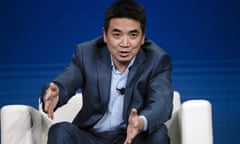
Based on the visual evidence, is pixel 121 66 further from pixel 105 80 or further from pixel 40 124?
pixel 40 124

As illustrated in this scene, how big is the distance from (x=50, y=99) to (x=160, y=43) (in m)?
0.98

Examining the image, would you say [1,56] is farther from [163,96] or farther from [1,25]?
[163,96]

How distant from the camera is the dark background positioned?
304 centimetres

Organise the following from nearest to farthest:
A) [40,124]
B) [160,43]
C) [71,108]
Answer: [40,124]
[71,108]
[160,43]

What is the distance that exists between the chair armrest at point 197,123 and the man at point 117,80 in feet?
0.20

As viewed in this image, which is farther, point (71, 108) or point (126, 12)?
point (71, 108)

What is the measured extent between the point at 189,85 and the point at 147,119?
93 cm

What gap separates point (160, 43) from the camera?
3.04 meters

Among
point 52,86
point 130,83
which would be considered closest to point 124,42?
point 130,83

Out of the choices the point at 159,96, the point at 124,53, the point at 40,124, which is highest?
the point at 124,53

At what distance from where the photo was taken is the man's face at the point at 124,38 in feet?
7.41

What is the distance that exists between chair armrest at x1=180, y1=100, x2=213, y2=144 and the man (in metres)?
0.06

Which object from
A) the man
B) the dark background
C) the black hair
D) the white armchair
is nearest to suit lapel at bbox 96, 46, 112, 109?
the man

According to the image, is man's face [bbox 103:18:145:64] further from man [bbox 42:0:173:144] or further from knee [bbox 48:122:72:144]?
knee [bbox 48:122:72:144]
